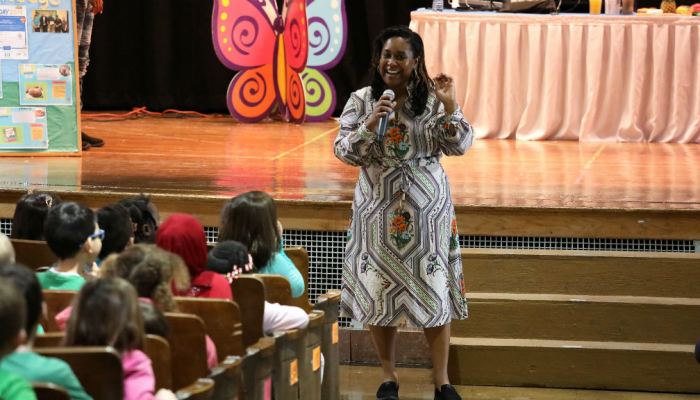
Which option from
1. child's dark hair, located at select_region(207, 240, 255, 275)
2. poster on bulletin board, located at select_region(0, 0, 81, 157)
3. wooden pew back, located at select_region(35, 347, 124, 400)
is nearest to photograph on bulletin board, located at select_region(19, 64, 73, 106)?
poster on bulletin board, located at select_region(0, 0, 81, 157)

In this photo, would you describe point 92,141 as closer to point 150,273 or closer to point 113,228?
point 113,228

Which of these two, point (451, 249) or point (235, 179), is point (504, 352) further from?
point (235, 179)

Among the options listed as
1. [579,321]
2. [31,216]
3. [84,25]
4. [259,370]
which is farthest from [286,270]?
[84,25]

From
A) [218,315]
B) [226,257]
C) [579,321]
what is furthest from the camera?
[579,321]

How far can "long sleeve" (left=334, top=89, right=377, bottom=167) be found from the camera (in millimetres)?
3191

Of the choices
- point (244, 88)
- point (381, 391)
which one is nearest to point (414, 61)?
point (381, 391)

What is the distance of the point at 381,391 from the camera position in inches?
135

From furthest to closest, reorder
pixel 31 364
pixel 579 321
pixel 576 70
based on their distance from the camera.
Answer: pixel 576 70
pixel 579 321
pixel 31 364

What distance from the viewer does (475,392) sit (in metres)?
3.76

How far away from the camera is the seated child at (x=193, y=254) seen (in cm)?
263

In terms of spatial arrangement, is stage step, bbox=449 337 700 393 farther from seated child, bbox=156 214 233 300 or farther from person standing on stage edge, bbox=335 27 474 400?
seated child, bbox=156 214 233 300

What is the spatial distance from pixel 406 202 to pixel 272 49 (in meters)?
4.89

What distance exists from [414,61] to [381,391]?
1120 mm

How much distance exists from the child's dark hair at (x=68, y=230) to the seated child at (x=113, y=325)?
756mm
